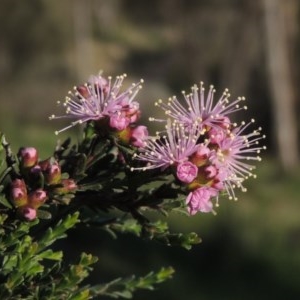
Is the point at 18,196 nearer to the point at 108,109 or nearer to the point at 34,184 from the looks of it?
the point at 34,184

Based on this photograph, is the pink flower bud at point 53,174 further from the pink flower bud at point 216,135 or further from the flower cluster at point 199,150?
the pink flower bud at point 216,135

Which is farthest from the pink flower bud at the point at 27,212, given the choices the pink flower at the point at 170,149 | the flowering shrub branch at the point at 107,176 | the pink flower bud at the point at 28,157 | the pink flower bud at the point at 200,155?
the pink flower bud at the point at 200,155

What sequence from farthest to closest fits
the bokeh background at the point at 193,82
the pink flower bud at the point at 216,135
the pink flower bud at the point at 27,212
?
the bokeh background at the point at 193,82 < the pink flower bud at the point at 216,135 < the pink flower bud at the point at 27,212

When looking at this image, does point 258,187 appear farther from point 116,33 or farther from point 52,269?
point 52,269

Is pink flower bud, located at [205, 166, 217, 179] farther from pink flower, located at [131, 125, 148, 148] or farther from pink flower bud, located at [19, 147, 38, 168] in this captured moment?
pink flower bud, located at [19, 147, 38, 168]

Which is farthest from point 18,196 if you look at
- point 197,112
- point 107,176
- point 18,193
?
point 197,112

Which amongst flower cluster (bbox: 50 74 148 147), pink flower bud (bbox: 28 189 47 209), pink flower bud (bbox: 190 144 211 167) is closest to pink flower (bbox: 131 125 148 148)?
flower cluster (bbox: 50 74 148 147)

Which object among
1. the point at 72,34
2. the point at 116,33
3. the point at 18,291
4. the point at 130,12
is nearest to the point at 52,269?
the point at 18,291
